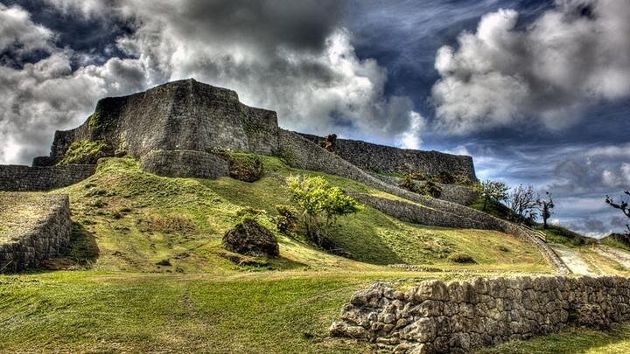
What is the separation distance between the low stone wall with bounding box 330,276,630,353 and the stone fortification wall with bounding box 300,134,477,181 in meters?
73.9

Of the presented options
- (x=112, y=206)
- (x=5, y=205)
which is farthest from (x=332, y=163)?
(x=5, y=205)

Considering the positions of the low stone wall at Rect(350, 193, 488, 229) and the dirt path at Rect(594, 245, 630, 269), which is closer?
the dirt path at Rect(594, 245, 630, 269)

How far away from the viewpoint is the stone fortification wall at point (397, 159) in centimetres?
9644

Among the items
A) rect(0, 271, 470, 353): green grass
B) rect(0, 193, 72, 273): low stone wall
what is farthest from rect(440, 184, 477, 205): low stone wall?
rect(0, 271, 470, 353): green grass

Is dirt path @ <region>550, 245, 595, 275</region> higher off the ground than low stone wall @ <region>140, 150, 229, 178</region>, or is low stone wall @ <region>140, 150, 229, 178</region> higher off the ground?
low stone wall @ <region>140, 150, 229, 178</region>

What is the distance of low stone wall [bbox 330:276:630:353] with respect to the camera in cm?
1438

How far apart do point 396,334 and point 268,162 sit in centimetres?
5123

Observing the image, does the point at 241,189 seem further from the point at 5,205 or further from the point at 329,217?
the point at 5,205

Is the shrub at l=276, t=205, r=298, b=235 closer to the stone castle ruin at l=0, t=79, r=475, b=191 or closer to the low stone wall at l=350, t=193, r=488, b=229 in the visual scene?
the stone castle ruin at l=0, t=79, r=475, b=191

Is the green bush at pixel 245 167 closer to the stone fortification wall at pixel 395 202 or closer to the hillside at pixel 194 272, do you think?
the hillside at pixel 194 272

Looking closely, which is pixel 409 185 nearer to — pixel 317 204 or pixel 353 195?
pixel 353 195

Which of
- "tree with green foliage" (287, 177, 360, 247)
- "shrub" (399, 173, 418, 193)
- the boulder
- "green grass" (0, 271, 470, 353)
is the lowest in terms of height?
"green grass" (0, 271, 470, 353)

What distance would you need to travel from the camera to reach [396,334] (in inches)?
573

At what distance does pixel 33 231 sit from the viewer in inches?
1119
